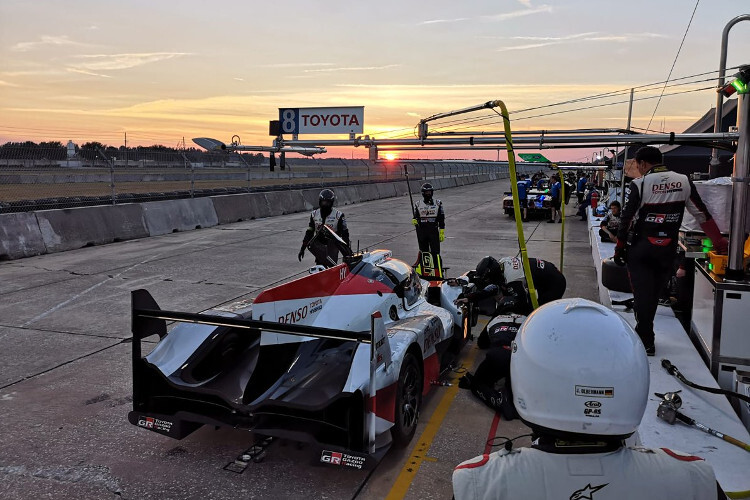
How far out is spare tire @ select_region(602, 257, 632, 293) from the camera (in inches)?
290

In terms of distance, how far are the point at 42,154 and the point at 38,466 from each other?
2246cm

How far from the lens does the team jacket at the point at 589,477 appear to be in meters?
1.73

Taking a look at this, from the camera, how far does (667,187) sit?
4.79 m

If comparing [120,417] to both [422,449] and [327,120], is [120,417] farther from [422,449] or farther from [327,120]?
[327,120]

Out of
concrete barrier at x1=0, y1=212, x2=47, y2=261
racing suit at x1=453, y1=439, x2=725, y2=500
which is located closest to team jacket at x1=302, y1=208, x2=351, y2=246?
concrete barrier at x1=0, y1=212, x2=47, y2=261

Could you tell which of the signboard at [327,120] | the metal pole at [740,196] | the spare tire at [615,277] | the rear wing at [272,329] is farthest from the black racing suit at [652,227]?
the signboard at [327,120]

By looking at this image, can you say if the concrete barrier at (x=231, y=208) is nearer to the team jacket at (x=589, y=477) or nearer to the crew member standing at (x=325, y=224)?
the crew member standing at (x=325, y=224)

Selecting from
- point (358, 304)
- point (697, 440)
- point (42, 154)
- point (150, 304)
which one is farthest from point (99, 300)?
point (42, 154)

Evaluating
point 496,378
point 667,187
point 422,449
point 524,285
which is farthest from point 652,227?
point 422,449

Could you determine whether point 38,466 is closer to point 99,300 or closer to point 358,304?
point 358,304

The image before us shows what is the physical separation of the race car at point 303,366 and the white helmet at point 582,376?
1790mm

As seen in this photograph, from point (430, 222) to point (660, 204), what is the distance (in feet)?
21.3

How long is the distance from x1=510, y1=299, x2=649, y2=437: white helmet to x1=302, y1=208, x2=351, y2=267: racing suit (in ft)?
25.8

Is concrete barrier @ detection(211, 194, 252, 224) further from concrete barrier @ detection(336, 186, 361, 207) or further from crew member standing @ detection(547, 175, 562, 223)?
crew member standing @ detection(547, 175, 562, 223)
